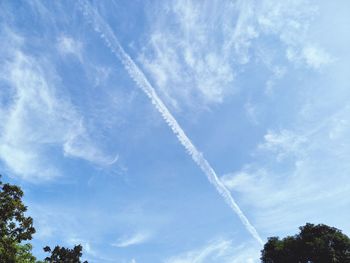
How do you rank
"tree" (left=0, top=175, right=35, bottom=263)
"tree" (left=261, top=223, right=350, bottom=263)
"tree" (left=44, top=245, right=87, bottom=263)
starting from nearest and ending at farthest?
"tree" (left=0, top=175, right=35, bottom=263) → "tree" (left=44, top=245, right=87, bottom=263) → "tree" (left=261, top=223, right=350, bottom=263)

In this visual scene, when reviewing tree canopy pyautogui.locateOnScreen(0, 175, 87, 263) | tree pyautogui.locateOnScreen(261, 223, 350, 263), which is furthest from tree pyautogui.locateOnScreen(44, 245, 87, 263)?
tree pyautogui.locateOnScreen(261, 223, 350, 263)

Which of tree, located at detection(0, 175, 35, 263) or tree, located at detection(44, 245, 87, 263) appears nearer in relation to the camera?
tree, located at detection(0, 175, 35, 263)

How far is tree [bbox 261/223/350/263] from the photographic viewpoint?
5097cm

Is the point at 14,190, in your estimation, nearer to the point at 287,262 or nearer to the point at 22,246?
the point at 22,246

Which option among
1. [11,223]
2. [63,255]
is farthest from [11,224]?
[63,255]

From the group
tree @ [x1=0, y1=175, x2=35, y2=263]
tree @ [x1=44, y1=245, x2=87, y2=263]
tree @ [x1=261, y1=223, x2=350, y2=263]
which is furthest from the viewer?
tree @ [x1=261, y1=223, x2=350, y2=263]

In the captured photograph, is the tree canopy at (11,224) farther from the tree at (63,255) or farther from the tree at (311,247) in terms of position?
the tree at (311,247)

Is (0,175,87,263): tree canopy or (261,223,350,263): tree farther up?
(261,223,350,263): tree

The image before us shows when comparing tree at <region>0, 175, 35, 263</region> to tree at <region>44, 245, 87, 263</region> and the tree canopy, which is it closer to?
the tree canopy

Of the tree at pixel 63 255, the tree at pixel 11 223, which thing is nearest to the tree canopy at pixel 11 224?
the tree at pixel 11 223

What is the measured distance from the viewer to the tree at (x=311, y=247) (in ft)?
167

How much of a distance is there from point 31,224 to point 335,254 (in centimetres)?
4830

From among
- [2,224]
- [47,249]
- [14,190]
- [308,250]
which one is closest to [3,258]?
[2,224]

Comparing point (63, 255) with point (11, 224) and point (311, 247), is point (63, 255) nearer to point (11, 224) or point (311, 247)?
point (11, 224)
